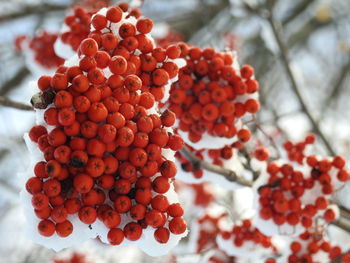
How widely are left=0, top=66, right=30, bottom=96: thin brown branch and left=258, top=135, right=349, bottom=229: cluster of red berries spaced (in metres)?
4.61

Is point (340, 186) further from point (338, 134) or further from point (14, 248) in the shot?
point (14, 248)

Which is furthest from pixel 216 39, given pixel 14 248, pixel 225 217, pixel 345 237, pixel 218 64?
pixel 14 248

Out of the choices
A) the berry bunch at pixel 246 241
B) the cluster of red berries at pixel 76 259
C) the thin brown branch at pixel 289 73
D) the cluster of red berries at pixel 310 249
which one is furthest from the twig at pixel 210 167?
the cluster of red berries at pixel 76 259

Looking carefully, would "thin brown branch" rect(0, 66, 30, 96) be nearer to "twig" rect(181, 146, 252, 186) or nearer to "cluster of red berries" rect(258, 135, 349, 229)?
"twig" rect(181, 146, 252, 186)

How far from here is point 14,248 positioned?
899 cm

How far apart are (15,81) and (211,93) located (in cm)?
470

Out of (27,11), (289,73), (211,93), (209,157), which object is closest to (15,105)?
(211,93)

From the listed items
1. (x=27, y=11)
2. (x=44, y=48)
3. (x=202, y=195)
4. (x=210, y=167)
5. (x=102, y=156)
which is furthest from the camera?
(x=202, y=195)

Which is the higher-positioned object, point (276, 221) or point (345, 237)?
point (276, 221)

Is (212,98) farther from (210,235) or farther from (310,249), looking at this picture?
(210,235)

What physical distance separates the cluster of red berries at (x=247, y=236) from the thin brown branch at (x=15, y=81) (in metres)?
4.12

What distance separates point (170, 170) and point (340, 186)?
4.42ft

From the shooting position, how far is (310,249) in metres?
2.83

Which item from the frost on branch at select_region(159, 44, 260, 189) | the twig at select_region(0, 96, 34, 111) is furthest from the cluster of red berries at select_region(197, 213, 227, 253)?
the twig at select_region(0, 96, 34, 111)
